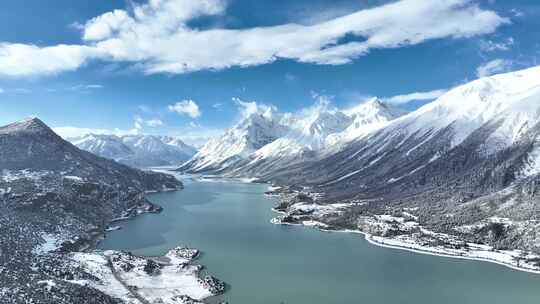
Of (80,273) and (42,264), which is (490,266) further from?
(42,264)

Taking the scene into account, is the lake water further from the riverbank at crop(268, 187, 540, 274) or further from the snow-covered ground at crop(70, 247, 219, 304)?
the snow-covered ground at crop(70, 247, 219, 304)

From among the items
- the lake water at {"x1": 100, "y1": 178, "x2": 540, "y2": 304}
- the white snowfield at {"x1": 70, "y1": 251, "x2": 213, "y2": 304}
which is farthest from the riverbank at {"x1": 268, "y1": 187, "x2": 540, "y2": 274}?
the white snowfield at {"x1": 70, "y1": 251, "x2": 213, "y2": 304}

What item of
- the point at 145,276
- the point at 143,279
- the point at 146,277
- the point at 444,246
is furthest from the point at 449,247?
the point at 143,279

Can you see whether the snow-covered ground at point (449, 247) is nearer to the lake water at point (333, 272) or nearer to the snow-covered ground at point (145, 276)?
the lake water at point (333, 272)

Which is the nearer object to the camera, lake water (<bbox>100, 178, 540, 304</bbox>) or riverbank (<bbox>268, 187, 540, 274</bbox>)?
lake water (<bbox>100, 178, 540, 304</bbox>)

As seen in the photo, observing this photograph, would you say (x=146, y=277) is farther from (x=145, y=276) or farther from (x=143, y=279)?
(x=143, y=279)

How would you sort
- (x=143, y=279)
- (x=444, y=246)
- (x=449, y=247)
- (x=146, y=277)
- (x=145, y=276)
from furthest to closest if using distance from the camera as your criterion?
(x=444, y=246), (x=449, y=247), (x=145, y=276), (x=146, y=277), (x=143, y=279)

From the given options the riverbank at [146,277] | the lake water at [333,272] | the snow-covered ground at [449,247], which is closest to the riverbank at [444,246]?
the snow-covered ground at [449,247]

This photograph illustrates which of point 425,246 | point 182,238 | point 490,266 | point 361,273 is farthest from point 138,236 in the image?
point 490,266
